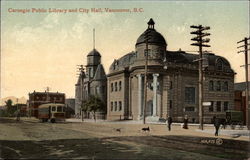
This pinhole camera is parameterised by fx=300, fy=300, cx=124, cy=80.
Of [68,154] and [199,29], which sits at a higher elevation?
[199,29]

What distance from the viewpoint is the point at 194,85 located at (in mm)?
51562

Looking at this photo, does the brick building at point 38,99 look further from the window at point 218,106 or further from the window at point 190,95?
the window at point 218,106

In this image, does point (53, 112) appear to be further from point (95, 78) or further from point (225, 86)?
point (225, 86)

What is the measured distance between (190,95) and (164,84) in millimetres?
6166

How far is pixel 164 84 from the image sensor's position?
158ft

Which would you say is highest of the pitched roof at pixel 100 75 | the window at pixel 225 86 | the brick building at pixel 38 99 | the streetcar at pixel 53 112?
the pitched roof at pixel 100 75

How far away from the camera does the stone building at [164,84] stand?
4794cm

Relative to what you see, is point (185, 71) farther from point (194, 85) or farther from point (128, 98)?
point (128, 98)

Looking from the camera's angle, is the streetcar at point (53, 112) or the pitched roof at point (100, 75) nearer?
the streetcar at point (53, 112)

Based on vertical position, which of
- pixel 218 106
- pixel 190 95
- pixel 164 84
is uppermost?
pixel 164 84

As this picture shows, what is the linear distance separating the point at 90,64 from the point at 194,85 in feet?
95.8

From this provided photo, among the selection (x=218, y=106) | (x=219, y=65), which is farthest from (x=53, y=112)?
(x=219, y=65)

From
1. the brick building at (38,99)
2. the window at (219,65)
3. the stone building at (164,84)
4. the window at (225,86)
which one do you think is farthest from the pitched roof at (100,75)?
the window at (225,86)

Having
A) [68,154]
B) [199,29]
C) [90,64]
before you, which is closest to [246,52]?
[199,29]
